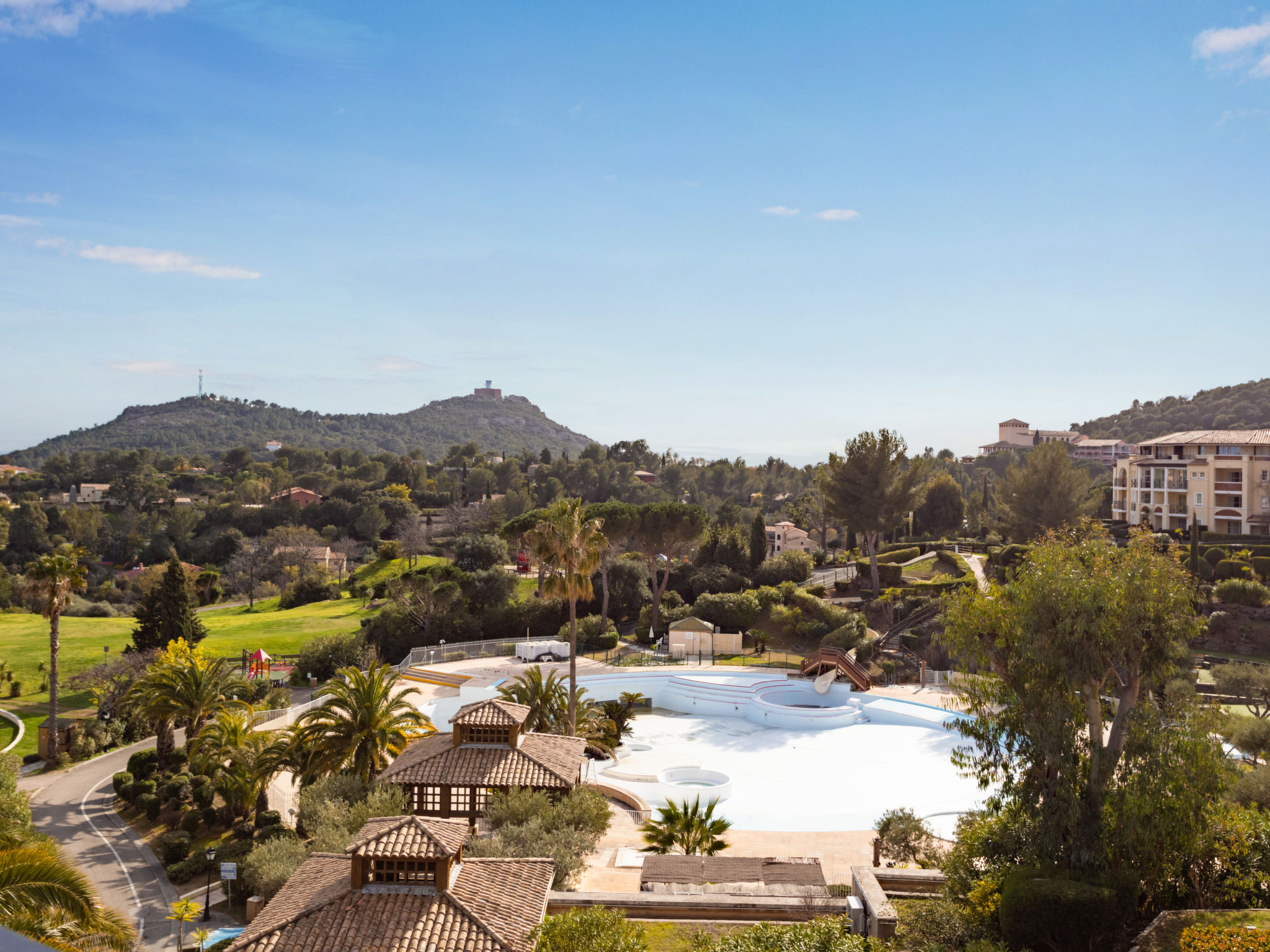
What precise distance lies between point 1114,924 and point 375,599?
49.8 m

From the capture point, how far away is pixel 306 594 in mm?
58875

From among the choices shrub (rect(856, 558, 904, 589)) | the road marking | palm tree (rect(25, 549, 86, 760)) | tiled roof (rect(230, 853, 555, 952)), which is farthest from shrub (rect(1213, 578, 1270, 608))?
palm tree (rect(25, 549, 86, 760))

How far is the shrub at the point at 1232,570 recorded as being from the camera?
40.0 meters

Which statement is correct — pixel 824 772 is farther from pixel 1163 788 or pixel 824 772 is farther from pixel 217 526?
pixel 217 526

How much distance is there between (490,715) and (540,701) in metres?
5.63

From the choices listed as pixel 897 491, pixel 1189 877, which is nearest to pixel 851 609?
pixel 897 491

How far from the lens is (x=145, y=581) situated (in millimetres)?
55875

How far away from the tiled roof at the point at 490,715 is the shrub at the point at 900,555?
122ft

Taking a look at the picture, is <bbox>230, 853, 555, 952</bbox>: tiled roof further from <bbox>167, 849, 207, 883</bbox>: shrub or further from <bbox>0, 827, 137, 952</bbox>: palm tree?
<bbox>167, 849, 207, 883</bbox>: shrub

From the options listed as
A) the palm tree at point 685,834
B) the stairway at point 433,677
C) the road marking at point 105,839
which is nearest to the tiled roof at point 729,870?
the palm tree at point 685,834

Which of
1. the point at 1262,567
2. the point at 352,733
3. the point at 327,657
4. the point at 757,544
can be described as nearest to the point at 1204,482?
the point at 1262,567

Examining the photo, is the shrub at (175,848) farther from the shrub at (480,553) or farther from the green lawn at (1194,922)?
the shrub at (480,553)

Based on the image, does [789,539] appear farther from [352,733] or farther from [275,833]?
[275,833]

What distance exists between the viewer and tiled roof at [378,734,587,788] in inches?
731
